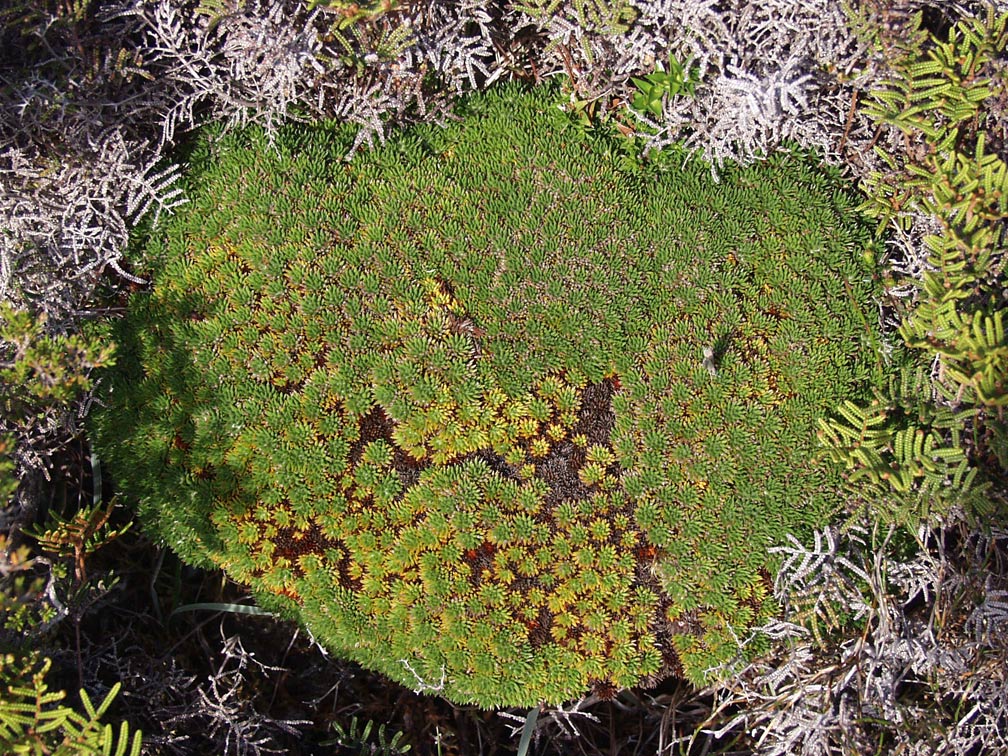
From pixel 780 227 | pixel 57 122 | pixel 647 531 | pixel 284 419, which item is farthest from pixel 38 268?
pixel 780 227

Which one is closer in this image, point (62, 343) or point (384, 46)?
point (62, 343)

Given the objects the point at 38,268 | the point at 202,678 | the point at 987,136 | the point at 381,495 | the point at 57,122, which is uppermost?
the point at 987,136

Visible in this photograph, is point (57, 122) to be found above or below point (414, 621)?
above

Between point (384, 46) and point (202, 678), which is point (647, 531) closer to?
point (202, 678)

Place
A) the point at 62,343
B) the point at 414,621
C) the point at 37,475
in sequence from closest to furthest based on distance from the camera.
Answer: the point at 62,343 → the point at 414,621 → the point at 37,475

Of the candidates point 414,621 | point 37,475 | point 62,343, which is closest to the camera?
point 62,343

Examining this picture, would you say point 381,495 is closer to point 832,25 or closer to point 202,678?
point 202,678

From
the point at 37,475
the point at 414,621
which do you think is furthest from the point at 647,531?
the point at 37,475
